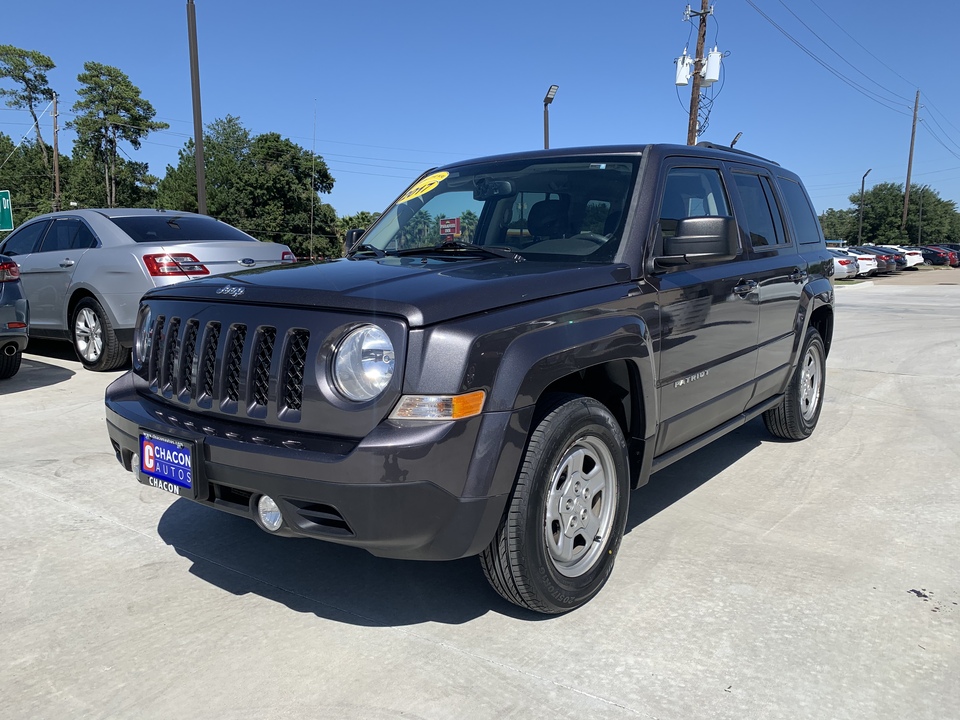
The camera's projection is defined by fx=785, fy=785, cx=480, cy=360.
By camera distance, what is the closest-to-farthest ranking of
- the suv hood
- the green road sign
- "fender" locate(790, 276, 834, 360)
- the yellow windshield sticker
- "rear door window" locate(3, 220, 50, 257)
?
the suv hood < the yellow windshield sticker < "fender" locate(790, 276, 834, 360) < "rear door window" locate(3, 220, 50, 257) < the green road sign

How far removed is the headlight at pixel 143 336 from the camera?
10.9ft

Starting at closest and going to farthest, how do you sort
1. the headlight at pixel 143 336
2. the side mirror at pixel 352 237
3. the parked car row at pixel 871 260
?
Answer: 1. the headlight at pixel 143 336
2. the side mirror at pixel 352 237
3. the parked car row at pixel 871 260

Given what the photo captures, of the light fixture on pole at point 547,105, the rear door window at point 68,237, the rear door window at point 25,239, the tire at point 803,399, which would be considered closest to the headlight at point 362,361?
the tire at point 803,399

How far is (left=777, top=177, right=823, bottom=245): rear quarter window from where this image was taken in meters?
5.30

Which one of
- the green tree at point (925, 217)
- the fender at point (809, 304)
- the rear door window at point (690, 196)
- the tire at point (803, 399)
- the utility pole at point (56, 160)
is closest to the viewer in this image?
the rear door window at point (690, 196)

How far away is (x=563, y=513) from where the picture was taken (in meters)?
2.98

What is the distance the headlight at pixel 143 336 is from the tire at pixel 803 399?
400 centimetres

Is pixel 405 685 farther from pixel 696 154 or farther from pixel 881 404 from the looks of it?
pixel 881 404

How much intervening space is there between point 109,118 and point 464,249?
70.7 metres

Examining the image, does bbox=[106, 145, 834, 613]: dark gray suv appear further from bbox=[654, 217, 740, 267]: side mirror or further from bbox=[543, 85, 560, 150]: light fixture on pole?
bbox=[543, 85, 560, 150]: light fixture on pole

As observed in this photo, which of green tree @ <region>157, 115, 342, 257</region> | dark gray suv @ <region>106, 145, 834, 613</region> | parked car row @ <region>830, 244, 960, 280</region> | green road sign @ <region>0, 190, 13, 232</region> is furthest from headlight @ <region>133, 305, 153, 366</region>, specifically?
green tree @ <region>157, 115, 342, 257</region>

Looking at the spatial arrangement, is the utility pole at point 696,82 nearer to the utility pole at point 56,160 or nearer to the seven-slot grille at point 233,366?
the seven-slot grille at point 233,366

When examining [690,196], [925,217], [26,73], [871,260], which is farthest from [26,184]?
[925,217]

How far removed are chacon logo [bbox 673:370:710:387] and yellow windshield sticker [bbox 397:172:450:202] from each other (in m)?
1.76
